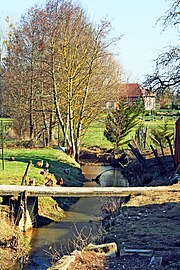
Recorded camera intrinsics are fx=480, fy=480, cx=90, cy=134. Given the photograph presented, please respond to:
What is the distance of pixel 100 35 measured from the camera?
112ft

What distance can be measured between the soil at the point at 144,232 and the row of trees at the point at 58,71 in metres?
16.5

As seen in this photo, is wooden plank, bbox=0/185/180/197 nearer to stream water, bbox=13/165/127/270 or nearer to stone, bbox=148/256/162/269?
stream water, bbox=13/165/127/270

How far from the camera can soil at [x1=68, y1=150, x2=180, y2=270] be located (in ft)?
29.3

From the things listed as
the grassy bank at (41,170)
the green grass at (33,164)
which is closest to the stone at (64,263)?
the grassy bank at (41,170)

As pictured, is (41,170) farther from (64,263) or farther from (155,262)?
(155,262)

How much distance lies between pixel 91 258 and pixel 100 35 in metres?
26.7

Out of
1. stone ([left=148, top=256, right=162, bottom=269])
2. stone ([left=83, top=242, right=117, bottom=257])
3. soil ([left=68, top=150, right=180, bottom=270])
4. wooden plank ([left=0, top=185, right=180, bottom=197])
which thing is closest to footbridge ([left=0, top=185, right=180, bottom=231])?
wooden plank ([left=0, top=185, right=180, bottom=197])

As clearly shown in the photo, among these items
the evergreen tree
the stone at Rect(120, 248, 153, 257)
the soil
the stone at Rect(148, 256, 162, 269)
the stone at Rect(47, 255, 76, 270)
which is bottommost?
the soil

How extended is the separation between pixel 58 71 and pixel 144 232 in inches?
930

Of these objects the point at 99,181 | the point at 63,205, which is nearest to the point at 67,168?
the point at 99,181

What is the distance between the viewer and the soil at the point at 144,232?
8938 mm

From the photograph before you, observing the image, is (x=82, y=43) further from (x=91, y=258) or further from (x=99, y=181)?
(x=91, y=258)

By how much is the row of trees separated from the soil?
54.2 ft

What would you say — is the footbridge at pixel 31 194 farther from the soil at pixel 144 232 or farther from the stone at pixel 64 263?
the stone at pixel 64 263
